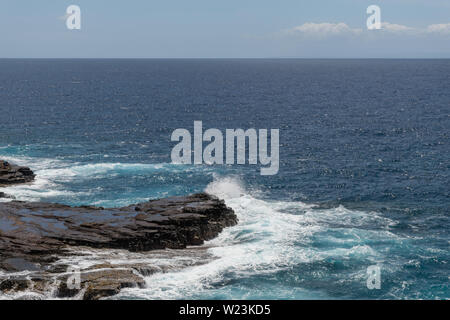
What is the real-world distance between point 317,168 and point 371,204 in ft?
75.7

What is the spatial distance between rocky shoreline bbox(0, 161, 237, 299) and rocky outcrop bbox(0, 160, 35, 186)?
21468 mm

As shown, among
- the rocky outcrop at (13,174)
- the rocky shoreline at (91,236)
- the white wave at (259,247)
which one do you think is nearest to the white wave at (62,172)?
the rocky outcrop at (13,174)

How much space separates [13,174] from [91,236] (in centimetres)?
3621

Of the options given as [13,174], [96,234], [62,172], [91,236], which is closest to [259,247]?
[96,234]

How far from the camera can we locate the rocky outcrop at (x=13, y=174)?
87.8 m

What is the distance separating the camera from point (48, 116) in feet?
529

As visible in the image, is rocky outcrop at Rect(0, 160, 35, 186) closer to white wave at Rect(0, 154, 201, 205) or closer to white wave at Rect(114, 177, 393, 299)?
white wave at Rect(0, 154, 201, 205)

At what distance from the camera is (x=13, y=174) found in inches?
3506

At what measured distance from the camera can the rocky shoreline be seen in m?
50.3

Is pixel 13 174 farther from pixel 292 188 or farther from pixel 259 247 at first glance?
pixel 259 247

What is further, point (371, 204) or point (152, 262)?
point (371, 204)

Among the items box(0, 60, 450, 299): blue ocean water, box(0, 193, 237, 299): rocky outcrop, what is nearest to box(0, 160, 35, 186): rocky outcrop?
box(0, 60, 450, 299): blue ocean water

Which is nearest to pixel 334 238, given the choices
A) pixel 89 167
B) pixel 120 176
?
pixel 120 176

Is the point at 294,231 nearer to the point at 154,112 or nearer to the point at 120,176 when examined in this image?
the point at 120,176
